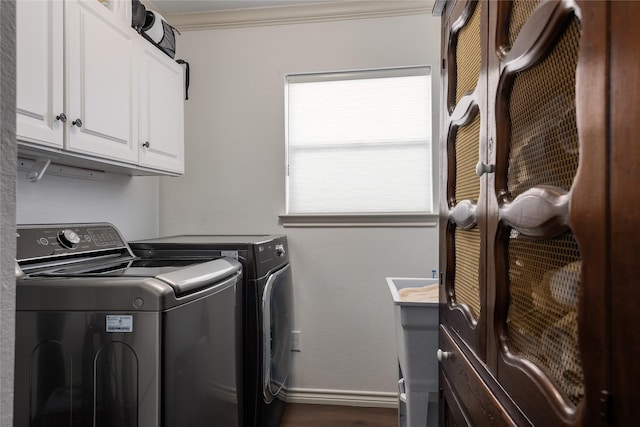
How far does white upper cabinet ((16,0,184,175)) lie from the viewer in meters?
1.19

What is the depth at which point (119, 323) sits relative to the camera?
104 cm

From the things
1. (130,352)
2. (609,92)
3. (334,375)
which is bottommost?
(334,375)

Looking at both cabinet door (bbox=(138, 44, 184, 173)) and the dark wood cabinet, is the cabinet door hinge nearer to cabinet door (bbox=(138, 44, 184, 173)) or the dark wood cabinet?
the dark wood cabinet

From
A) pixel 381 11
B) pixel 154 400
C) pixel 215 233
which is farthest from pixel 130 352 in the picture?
pixel 381 11

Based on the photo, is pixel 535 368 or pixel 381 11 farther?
pixel 381 11

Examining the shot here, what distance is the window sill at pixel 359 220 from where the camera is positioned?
236 cm

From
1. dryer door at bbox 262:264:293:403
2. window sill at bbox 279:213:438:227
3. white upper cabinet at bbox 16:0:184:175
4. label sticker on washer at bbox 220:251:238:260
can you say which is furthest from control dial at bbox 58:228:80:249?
window sill at bbox 279:213:438:227

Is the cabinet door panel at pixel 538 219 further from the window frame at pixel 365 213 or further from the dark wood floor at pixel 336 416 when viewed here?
the dark wood floor at pixel 336 416

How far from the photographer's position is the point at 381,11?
7.78 feet

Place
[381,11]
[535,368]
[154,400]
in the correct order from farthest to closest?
[381,11] → [154,400] → [535,368]

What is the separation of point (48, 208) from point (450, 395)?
178 centimetres

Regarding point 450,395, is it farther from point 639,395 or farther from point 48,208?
point 48,208

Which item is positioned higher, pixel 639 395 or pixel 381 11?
pixel 381 11

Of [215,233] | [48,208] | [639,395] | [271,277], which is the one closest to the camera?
[639,395]
